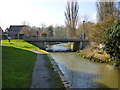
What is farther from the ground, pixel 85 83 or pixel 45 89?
pixel 45 89

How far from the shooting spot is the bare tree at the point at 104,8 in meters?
24.5

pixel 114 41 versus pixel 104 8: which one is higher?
pixel 104 8

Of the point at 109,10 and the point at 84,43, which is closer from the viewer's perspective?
the point at 109,10

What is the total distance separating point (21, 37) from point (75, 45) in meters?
15.1

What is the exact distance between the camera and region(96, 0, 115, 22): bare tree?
80.3 ft

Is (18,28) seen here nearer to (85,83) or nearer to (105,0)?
(105,0)

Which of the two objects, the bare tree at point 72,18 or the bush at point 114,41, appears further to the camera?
the bare tree at point 72,18

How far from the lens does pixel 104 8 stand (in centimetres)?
2534

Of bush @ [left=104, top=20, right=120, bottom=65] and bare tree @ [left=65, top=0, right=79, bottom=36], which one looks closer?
bush @ [left=104, top=20, right=120, bottom=65]

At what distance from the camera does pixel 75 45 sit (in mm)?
33188

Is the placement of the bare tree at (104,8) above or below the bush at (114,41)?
above

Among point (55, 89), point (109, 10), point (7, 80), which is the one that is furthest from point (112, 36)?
point (109, 10)

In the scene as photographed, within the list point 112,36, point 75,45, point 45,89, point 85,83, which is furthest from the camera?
point 75,45

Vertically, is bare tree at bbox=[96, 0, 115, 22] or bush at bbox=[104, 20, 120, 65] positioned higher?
bare tree at bbox=[96, 0, 115, 22]
